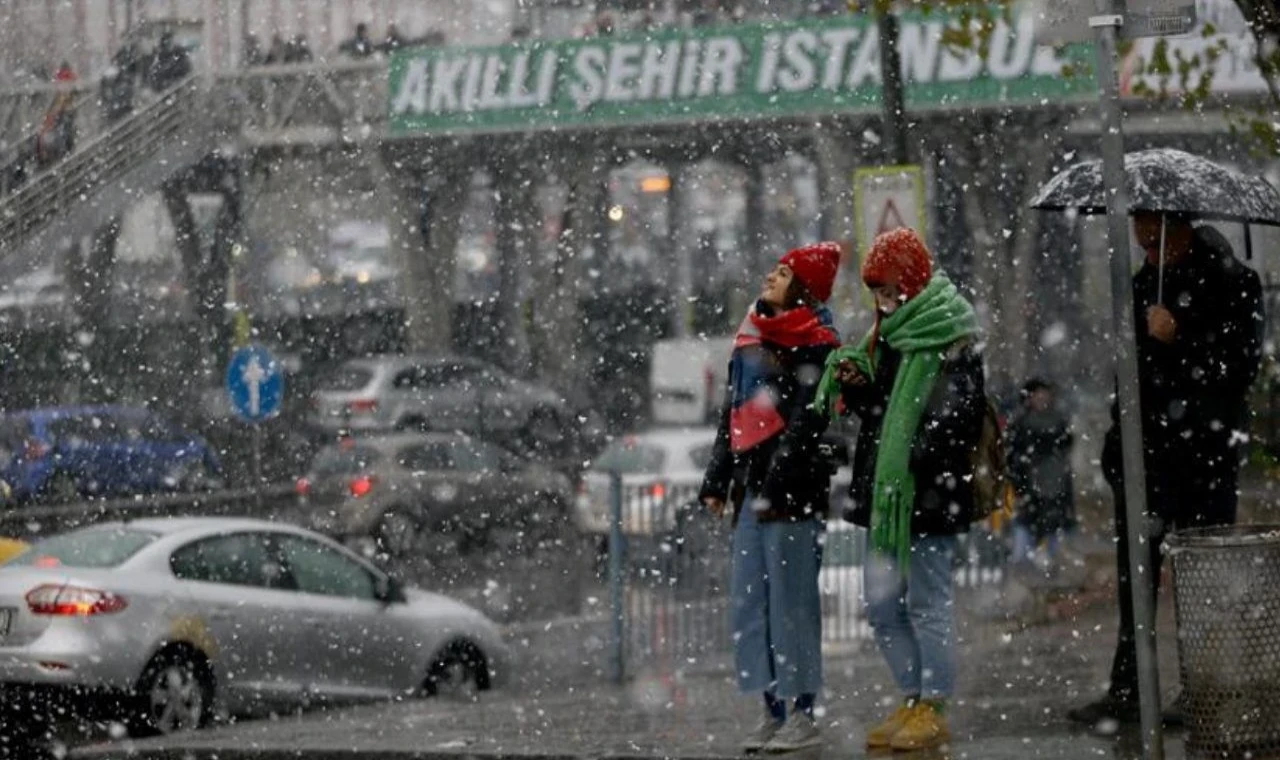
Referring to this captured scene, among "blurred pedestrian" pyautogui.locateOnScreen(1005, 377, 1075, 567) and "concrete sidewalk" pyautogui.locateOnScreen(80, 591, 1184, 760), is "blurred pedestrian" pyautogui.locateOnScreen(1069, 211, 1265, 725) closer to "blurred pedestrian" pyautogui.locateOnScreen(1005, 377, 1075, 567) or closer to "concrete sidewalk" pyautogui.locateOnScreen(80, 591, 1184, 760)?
"concrete sidewalk" pyautogui.locateOnScreen(80, 591, 1184, 760)

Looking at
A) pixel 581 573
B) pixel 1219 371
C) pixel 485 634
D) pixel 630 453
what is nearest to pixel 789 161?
pixel 630 453

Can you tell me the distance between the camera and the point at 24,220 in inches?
1320

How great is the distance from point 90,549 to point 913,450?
653 cm

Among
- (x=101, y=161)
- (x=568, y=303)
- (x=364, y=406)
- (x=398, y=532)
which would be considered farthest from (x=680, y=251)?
(x=398, y=532)

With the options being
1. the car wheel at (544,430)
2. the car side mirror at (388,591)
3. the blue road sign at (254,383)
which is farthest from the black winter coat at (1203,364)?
the car wheel at (544,430)

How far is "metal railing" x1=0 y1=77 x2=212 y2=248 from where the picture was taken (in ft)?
110

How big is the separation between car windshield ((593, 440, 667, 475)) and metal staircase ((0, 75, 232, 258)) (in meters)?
7.85

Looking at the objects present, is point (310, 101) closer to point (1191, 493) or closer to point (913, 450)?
point (1191, 493)

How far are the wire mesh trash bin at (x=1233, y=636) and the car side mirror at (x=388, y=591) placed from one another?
7.62 m

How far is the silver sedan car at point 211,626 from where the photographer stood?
13984 mm

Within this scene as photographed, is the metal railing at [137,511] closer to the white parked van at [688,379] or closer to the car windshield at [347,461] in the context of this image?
the car windshield at [347,461]

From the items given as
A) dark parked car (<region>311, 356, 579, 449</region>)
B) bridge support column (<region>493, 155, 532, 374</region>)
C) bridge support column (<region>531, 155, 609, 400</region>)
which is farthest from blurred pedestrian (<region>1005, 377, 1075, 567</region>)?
bridge support column (<region>493, 155, 532, 374</region>)

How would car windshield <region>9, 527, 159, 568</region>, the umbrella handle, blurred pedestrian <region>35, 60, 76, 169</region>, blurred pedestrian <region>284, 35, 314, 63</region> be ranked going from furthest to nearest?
blurred pedestrian <region>284, 35, 314, 63</region> → blurred pedestrian <region>35, 60, 76, 169</region> → car windshield <region>9, 527, 159, 568</region> → the umbrella handle

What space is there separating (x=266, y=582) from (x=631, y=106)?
78.6 ft
